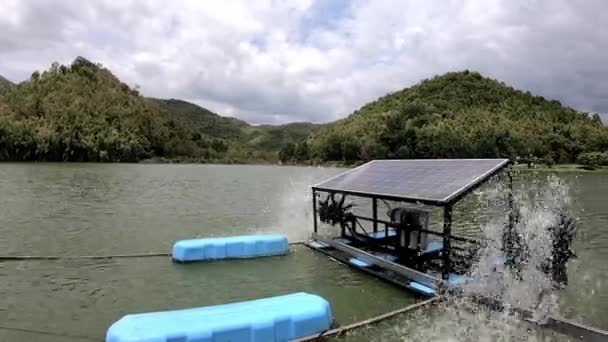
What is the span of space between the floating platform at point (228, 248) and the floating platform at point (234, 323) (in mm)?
6096

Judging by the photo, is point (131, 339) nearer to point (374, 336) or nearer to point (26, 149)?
point (374, 336)

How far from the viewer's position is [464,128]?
101875 millimetres

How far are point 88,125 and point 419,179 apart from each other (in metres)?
114

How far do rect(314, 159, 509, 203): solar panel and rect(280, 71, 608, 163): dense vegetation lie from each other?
2527 inches

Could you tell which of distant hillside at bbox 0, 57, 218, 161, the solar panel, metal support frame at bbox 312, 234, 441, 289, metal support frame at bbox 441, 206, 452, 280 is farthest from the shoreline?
metal support frame at bbox 441, 206, 452, 280

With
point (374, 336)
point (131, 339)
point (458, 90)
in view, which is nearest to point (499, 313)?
point (374, 336)

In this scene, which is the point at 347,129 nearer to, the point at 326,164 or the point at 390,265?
the point at 326,164

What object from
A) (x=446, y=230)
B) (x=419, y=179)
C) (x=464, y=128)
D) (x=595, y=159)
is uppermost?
(x=464, y=128)

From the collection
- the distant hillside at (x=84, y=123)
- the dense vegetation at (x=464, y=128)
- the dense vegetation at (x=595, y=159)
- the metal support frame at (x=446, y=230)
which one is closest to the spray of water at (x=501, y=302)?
the metal support frame at (x=446, y=230)

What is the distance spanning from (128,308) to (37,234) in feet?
38.5

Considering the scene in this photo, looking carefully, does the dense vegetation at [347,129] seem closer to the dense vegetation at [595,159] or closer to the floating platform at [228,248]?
the dense vegetation at [595,159]

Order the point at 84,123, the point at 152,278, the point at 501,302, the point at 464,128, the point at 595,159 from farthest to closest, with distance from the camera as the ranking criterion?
the point at 84,123, the point at 464,128, the point at 595,159, the point at 152,278, the point at 501,302

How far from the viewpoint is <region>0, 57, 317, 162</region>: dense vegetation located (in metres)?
96.5

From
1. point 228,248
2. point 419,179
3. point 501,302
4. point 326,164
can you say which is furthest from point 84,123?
point 501,302
